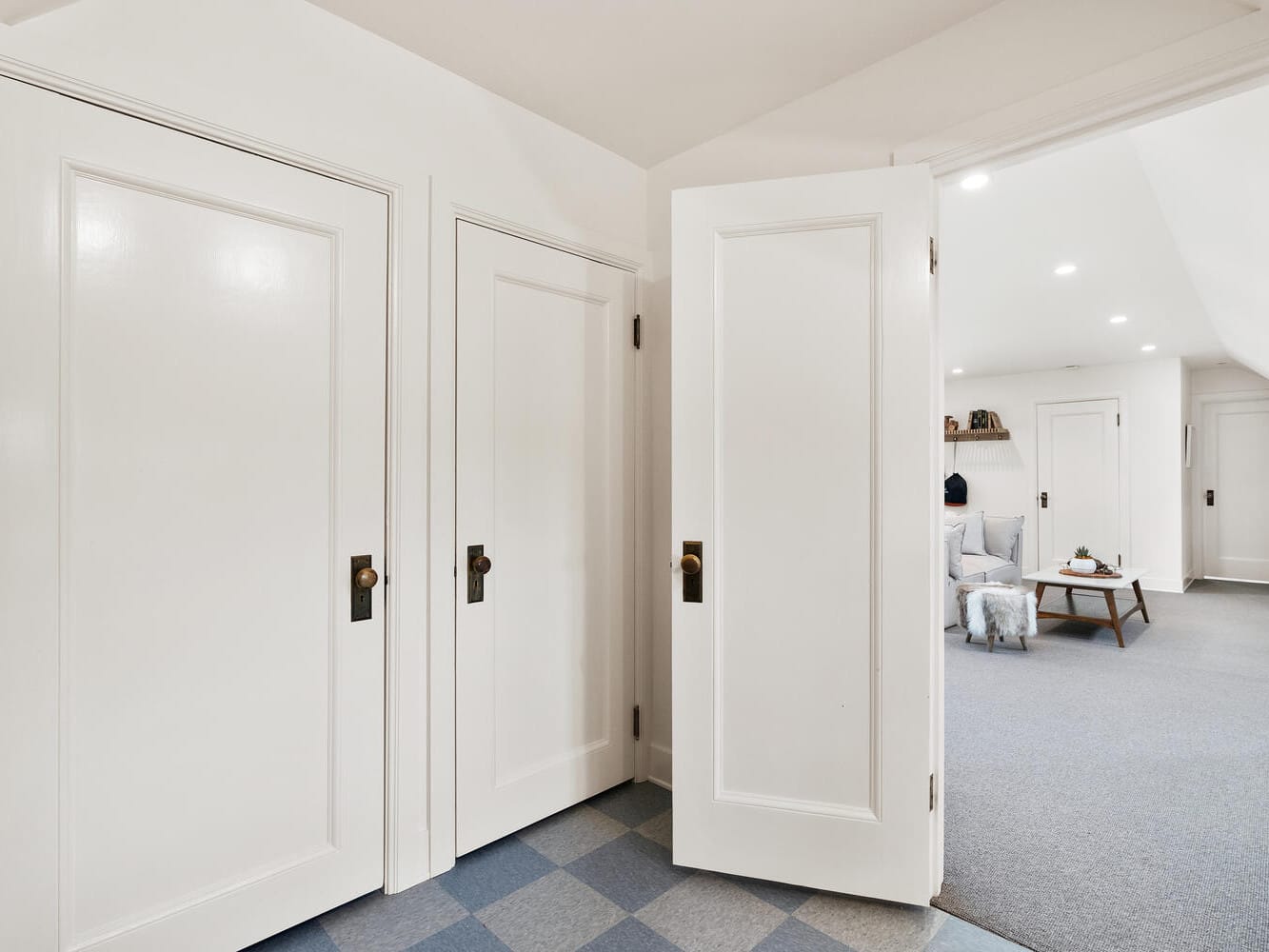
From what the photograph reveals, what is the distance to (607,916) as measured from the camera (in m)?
1.80

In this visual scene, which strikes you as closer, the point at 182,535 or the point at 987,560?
the point at 182,535

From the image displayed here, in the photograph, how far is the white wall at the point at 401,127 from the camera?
148 centimetres

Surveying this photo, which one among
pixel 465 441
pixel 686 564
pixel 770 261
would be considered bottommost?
pixel 686 564

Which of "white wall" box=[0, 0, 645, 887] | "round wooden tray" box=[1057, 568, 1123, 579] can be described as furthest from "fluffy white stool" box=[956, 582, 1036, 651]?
"white wall" box=[0, 0, 645, 887]

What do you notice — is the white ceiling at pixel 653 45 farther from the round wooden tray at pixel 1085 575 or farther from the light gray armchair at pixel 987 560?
the round wooden tray at pixel 1085 575

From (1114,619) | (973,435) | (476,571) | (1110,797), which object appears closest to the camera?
(476,571)

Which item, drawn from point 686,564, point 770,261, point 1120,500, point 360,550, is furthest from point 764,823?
point 1120,500

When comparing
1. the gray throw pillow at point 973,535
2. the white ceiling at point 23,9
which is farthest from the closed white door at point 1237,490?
the white ceiling at point 23,9

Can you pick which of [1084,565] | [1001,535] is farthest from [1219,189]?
[1001,535]

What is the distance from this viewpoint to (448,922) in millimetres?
1769

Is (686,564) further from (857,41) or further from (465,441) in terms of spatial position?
(857,41)

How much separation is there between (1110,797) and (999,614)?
222 centimetres

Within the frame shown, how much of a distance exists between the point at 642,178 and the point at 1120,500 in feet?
24.8

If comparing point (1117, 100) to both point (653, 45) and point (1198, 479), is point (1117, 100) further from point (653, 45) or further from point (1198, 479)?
point (1198, 479)
